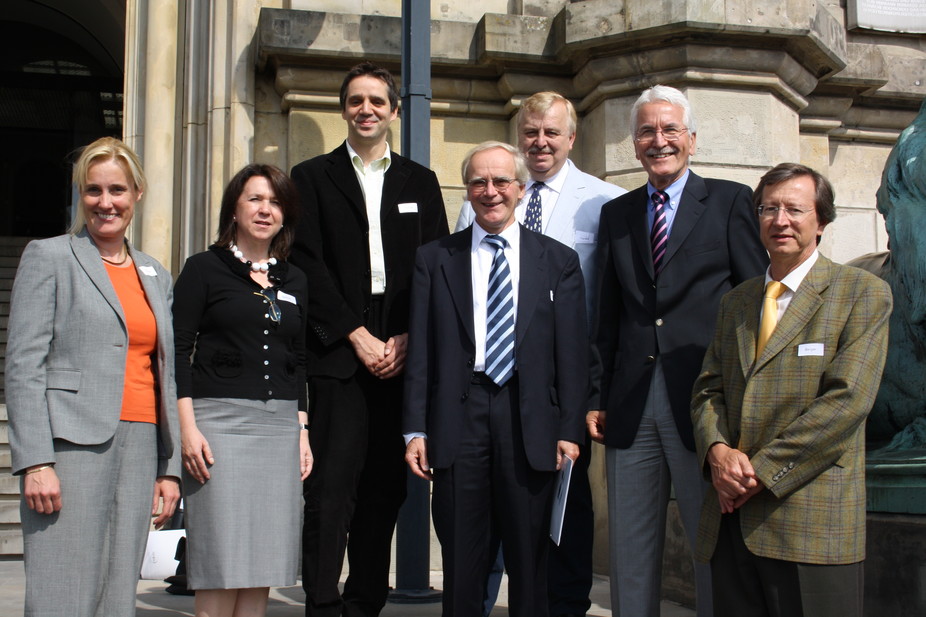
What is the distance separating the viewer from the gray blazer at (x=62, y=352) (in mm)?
2951

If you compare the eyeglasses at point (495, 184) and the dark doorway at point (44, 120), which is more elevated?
the dark doorway at point (44, 120)

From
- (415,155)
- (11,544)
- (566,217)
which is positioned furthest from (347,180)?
(11,544)

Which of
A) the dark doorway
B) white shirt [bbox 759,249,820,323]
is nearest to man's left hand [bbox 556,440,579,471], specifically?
white shirt [bbox 759,249,820,323]

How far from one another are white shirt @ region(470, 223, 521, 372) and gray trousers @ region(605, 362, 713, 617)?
0.57 meters

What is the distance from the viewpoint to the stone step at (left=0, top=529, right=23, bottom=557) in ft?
21.0

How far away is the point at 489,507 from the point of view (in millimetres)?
3383

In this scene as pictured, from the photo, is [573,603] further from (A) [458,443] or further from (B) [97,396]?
(B) [97,396]

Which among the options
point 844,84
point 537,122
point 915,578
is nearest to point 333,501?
point 537,122

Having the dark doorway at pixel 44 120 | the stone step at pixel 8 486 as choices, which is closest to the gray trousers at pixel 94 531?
the stone step at pixel 8 486

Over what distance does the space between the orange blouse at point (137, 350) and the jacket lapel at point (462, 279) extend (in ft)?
3.08

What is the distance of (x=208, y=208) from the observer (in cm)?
602

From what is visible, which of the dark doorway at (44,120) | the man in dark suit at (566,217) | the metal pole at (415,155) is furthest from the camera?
the dark doorway at (44,120)

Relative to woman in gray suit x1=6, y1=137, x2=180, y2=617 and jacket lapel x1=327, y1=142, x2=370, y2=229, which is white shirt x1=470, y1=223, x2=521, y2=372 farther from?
woman in gray suit x1=6, y1=137, x2=180, y2=617

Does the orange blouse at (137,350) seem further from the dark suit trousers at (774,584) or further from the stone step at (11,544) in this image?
the stone step at (11,544)
